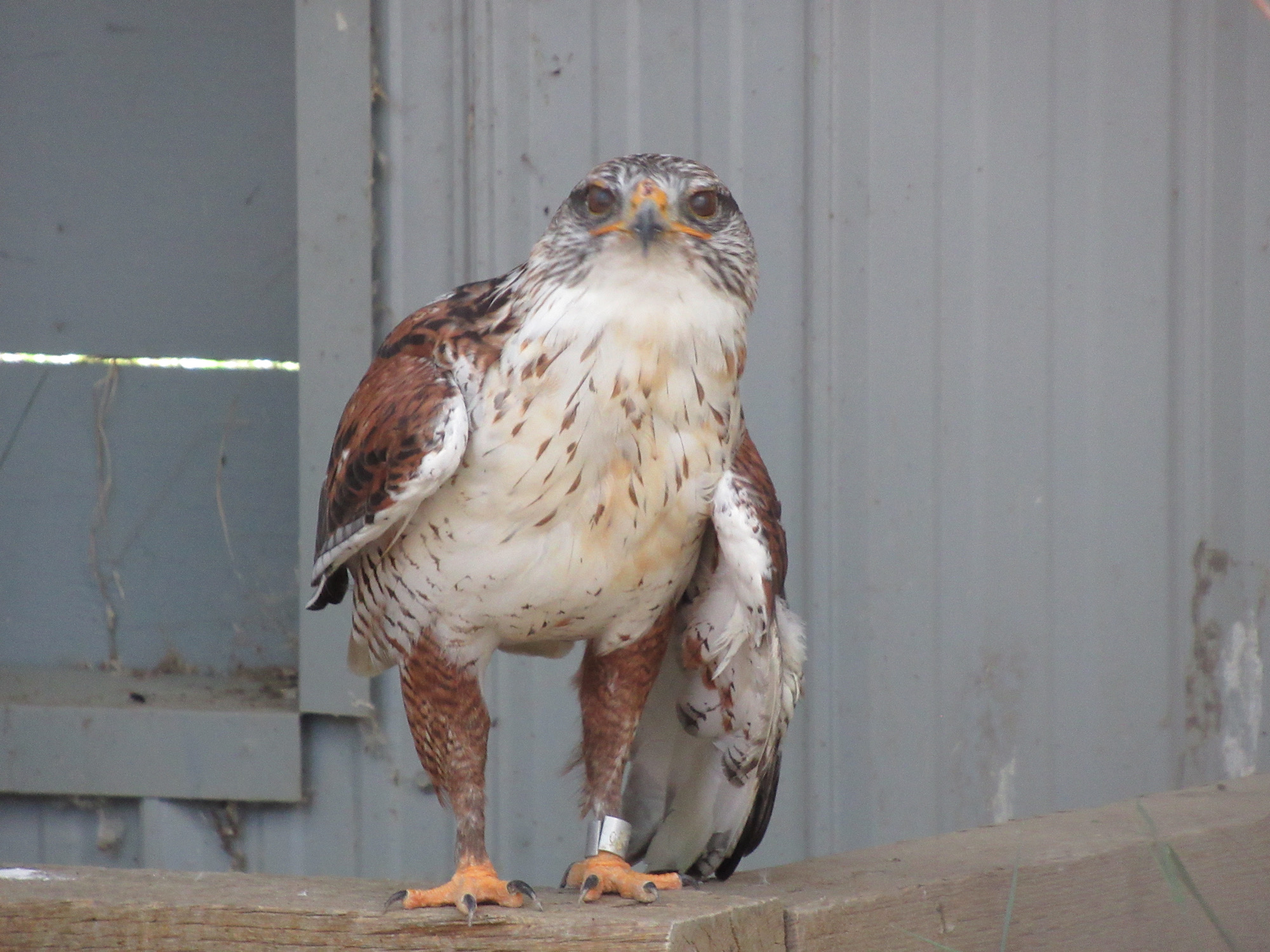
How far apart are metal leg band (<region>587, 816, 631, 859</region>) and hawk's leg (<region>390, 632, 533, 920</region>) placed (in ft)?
0.50

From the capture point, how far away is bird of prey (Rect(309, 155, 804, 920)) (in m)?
2.03

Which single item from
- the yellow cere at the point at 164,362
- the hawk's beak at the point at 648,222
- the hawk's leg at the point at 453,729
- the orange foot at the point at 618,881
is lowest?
the orange foot at the point at 618,881

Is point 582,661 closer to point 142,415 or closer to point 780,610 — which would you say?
point 780,610

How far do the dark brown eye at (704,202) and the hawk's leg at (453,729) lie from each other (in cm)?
77

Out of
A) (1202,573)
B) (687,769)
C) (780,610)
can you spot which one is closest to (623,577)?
(780,610)

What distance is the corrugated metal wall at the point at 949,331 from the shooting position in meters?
3.55

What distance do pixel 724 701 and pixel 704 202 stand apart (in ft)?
2.69

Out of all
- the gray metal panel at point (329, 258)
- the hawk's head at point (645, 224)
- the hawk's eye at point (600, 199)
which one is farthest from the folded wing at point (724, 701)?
the gray metal panel at point (329, 258)

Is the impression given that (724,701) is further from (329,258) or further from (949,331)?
(329,258)

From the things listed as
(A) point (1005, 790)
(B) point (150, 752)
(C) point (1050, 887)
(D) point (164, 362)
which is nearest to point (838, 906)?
(C) point (1050, 887)

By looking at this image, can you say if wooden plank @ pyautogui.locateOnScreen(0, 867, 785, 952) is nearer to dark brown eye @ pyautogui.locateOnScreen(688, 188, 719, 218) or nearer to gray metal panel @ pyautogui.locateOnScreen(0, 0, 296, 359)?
dark brown eye @ pyautogui.locateOnScreen(688, 188, 719, 218)

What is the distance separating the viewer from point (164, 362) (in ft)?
14.2

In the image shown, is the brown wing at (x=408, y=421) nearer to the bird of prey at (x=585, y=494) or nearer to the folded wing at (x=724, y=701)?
the bird of prey at (x=585, y=494)

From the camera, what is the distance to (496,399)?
2.05 m
